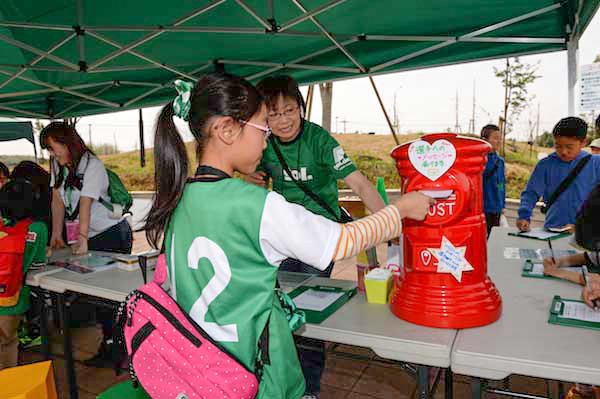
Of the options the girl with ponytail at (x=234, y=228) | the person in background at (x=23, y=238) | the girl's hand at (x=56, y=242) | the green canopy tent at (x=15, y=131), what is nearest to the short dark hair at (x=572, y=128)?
the girl with ponytail at (x=234, y=228)

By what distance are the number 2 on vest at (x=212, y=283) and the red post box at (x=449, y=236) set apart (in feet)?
1.69

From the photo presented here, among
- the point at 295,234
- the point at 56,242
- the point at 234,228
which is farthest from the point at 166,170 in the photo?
the point at 56,242

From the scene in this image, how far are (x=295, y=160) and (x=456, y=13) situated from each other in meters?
1.49

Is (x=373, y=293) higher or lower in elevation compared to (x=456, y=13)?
lower

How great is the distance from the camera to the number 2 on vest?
0.94 meters

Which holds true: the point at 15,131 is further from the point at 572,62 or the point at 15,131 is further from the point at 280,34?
the point at 572,62

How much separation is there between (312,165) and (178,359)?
109 centimetres

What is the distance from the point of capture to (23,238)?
81.2 inches

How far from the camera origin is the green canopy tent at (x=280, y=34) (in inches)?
100

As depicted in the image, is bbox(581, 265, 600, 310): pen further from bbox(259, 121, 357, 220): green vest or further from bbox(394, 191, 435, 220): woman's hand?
bbox(259, 121, 357, 220): green vest

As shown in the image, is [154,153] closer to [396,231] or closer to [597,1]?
[396,231]

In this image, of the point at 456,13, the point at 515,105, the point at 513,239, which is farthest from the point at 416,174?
the point at 515,105

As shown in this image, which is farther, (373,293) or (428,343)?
(373,293)

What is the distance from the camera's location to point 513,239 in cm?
226
